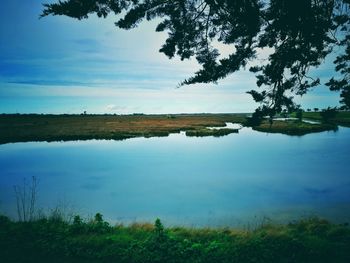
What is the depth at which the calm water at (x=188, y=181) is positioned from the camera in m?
18.5

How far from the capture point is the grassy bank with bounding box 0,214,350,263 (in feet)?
27.6

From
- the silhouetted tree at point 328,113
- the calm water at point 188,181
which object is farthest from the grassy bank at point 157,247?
the calm water at point 188,181

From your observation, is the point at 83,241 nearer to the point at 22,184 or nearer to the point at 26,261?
the point at 26,261

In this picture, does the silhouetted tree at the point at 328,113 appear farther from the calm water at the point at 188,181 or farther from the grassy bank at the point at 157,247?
the calm water at the point at 188,181

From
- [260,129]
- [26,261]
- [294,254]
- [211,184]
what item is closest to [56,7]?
[26,261]

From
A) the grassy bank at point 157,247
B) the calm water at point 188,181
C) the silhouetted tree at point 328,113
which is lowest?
the calm water at point 188,181

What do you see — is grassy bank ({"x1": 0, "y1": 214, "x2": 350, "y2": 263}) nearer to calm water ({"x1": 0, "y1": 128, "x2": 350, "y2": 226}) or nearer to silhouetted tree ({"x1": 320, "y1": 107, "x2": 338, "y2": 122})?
silhouetted tree ({"x1": 320, "y1": 107, "x2": 338, "y2": 122})

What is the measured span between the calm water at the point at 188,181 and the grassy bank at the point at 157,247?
6243mm

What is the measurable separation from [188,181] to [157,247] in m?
18.1

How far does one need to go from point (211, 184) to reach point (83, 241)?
Answer: 17.3 m

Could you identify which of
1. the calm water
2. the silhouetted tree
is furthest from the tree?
the calm water

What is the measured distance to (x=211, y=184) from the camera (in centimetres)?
2569

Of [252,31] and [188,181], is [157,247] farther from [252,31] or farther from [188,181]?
[188,181]

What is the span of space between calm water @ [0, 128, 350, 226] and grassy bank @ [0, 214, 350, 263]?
6.24 m
